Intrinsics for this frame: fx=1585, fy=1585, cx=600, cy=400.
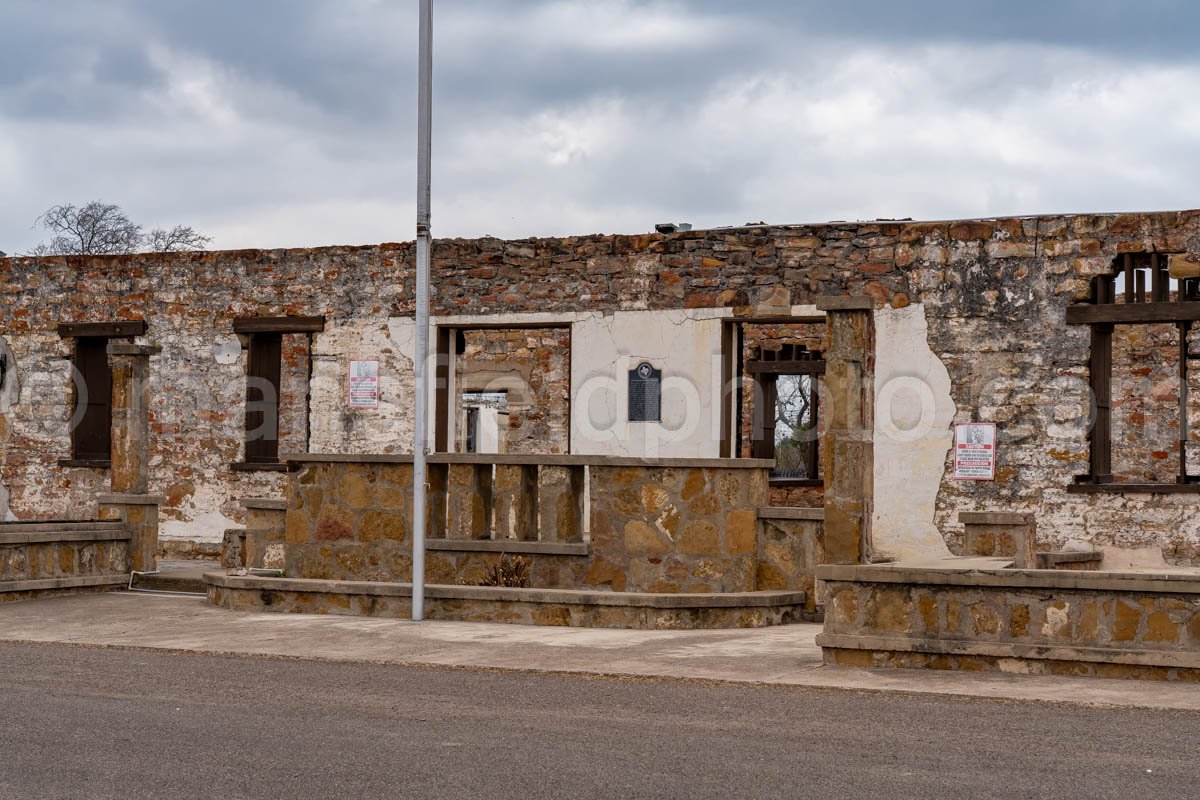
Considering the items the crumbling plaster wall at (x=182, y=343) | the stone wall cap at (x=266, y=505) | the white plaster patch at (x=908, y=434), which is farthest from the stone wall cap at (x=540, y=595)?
the crumbling plaster wall at (x=182, y=343)

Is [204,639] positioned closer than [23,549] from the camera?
Yes

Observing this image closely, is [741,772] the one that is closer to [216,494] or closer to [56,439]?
[216,494]

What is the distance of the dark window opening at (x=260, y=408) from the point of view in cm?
1817

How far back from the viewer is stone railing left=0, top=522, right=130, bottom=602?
13.4 metres

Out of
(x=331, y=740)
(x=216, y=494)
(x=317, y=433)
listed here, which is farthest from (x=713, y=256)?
(x=331, y=740)

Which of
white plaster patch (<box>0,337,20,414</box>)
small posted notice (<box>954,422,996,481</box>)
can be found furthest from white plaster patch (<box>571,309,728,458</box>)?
white plaster patch (<box>0,337,20,414</box>)

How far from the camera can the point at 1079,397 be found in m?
14.5

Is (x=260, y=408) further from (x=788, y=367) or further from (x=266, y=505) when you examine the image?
(x=788, y=367)

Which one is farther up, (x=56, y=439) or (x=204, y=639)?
(x=56, y=439)

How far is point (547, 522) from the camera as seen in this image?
39.7ft

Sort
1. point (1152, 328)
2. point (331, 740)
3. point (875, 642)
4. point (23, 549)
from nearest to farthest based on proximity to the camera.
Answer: point (331, 740) < point (875, 642) < point (23, 549) < point (1152, 328)

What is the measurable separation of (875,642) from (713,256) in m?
7.41

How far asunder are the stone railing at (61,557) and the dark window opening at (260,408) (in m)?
3.56

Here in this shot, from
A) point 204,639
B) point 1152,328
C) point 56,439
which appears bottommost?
point 204,639
